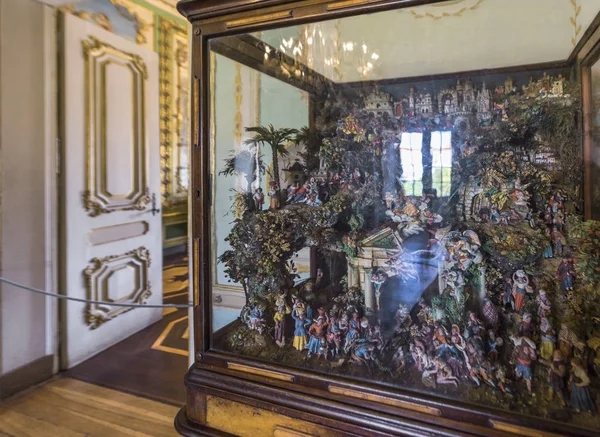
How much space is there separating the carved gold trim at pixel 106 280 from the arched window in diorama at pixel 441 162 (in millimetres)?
2055

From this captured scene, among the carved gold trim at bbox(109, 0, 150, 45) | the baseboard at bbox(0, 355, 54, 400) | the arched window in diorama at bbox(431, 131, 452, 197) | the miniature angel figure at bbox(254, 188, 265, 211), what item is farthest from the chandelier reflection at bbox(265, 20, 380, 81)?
the carved gold trim at bbox(109, 0, 150, 45)

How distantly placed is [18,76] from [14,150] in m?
0.36

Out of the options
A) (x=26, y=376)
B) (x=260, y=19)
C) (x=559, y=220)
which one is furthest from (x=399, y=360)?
(x=26, y=376)

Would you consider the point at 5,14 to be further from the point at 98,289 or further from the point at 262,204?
A: the point at 262,204

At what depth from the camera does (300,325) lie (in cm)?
110

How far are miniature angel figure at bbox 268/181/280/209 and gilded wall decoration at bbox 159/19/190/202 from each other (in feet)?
11.0

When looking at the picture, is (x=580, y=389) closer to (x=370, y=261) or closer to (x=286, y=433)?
(x=370, y=261)

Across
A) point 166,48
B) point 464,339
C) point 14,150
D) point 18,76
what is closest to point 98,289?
point 14,150

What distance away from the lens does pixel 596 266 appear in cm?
86

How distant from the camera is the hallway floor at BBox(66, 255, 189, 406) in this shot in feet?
6.03

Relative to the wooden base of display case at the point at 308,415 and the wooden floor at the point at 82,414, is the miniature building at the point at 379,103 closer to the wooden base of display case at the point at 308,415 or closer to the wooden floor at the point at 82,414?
the wooden base of display case at the point at 308,415

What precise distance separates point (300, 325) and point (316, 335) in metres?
0.06

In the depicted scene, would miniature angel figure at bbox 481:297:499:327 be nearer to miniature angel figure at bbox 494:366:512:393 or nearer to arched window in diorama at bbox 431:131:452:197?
miniature angel figure at bbox 494:366:512:393

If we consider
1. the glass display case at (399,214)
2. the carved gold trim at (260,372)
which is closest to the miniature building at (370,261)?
the glass display case at (399,214)
